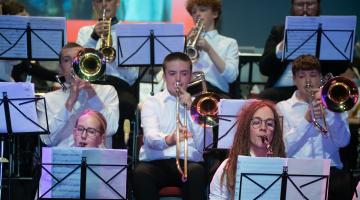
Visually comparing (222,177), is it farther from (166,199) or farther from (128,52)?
(128,52)

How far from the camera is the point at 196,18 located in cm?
619

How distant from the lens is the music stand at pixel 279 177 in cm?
377

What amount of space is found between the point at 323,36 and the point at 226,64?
0.94 metres

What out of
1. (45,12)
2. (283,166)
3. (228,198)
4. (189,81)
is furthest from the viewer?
(45,12)

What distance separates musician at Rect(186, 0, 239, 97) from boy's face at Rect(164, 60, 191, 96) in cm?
70

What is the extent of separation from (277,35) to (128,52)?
1.51 meters

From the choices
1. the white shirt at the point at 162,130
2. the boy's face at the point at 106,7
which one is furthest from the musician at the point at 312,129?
the boy's face at the point at 106,7

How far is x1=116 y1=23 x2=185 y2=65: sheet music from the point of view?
5520 mm

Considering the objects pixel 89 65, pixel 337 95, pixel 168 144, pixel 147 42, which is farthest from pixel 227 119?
pixel 89 65

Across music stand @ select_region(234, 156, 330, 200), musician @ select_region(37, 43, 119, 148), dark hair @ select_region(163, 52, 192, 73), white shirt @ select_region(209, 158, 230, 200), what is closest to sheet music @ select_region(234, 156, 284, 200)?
music stand @ select_region(234, 156, 330, 200)

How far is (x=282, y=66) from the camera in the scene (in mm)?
6094

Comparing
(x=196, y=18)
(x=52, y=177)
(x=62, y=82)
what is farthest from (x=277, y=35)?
(x=52, y=177)

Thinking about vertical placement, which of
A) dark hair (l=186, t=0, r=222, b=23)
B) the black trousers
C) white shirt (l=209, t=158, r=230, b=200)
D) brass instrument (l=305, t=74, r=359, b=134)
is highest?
dark hair (l=186, t=0, r=222, b=23)

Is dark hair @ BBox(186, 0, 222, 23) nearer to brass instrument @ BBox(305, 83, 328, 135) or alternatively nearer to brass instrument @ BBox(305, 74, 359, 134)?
brass instrument @ BBox(305, 83, 328, 135)
